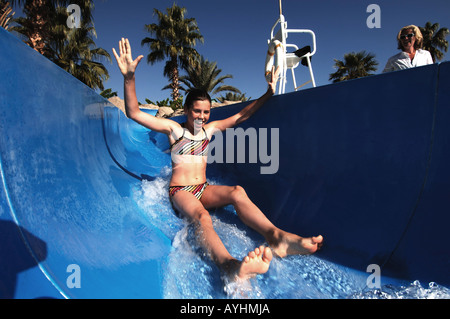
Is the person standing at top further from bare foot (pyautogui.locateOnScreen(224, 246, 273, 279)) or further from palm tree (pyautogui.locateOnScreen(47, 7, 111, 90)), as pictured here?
palm tree (pyautogui.locateOnScreen(47, 7, 111, 90))

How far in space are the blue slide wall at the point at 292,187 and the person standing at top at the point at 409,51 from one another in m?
1.07

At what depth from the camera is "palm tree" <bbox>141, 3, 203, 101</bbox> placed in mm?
15664

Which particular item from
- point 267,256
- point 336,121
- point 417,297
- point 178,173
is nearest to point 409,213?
point 417,297

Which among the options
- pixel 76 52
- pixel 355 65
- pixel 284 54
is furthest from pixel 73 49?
pixel 355 65

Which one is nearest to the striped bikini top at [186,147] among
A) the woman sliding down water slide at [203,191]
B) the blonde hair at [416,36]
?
the woman sliding down water slide at [203,191]

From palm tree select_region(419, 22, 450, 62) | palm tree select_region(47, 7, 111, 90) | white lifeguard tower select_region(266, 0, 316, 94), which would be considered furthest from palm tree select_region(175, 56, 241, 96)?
palm tree select_region(419, 22, 450, 62)

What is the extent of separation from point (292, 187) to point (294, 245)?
58cm

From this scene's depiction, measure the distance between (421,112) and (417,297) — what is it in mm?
941

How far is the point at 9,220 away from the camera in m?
0.87

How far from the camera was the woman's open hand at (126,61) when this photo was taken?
1680mm

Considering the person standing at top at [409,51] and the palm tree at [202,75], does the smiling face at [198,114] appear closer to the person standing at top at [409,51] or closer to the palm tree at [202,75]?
the person standing at top at [409,51]

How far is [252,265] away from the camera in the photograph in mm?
1099

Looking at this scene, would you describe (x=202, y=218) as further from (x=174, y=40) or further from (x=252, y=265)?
(x=174, y=40)
